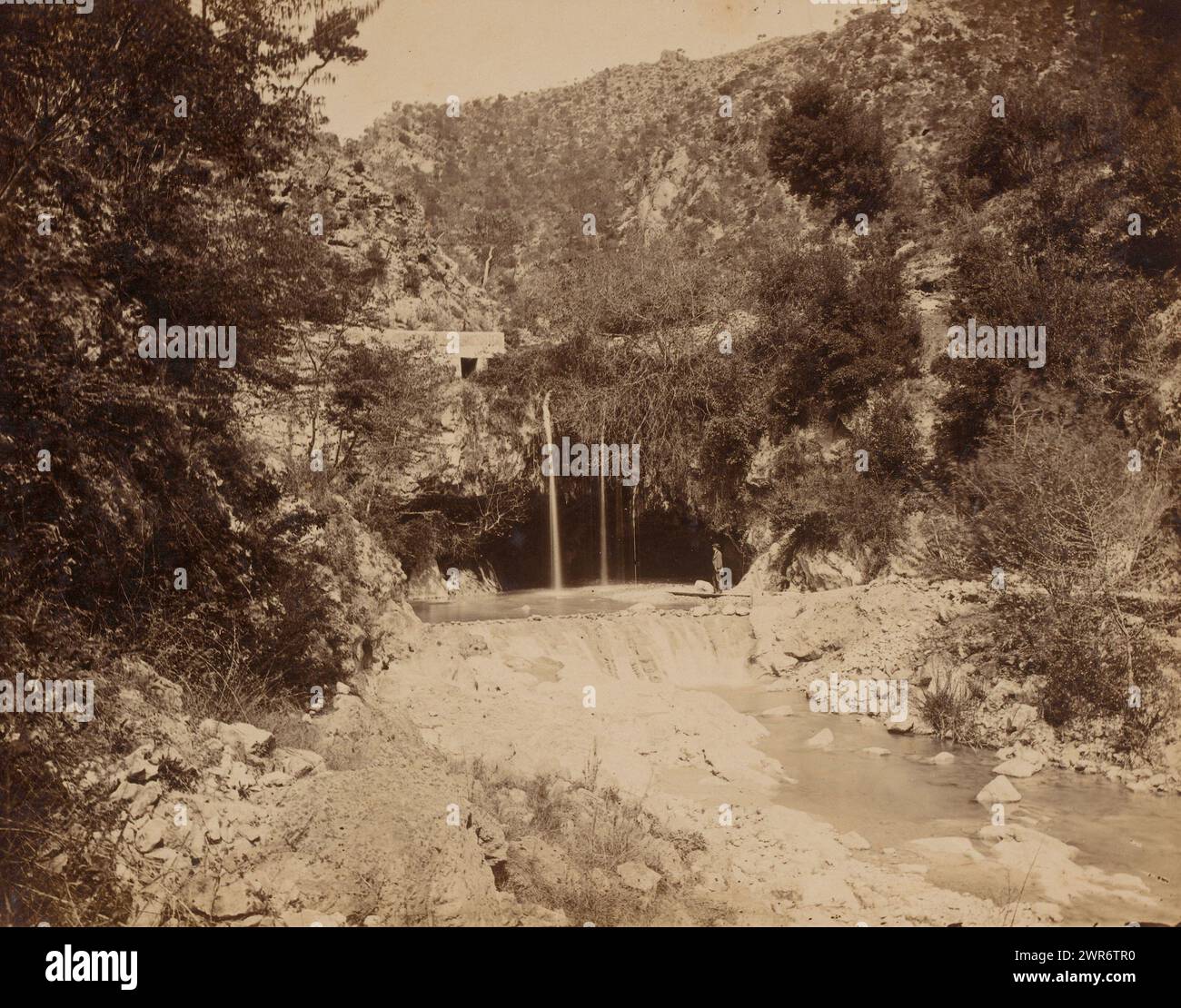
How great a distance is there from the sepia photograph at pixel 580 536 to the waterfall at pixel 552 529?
0.10 meters

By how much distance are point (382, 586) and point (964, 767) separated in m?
8.04

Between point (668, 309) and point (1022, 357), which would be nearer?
point (1022, 357)

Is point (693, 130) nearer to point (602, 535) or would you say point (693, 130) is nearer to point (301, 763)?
point (602, 535)

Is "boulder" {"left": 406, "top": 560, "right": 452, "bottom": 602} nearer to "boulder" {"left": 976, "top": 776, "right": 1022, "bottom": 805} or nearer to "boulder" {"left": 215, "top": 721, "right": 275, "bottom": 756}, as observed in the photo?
"boulder" {"left": 976, "top": 776, "right": 1022, "bottom": 805}

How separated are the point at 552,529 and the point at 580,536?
75cm

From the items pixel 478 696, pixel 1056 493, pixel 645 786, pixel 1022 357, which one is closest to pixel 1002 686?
pixel 1056 493

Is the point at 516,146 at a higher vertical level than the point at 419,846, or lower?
higher

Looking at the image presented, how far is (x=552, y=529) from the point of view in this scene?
24156 millimetres

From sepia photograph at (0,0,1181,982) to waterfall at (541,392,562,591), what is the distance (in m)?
0.10

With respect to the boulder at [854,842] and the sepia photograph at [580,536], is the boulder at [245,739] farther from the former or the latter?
the boulder at [854,842]

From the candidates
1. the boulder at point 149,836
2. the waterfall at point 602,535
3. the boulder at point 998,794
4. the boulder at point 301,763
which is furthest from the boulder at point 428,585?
the boulder at point 149,836

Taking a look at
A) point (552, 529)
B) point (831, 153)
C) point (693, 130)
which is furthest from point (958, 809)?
point (693, 130)

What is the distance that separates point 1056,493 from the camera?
514 inches
